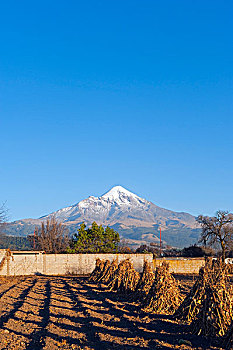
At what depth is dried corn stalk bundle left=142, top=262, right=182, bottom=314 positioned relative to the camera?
37.0 ft

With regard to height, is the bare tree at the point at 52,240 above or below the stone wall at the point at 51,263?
above

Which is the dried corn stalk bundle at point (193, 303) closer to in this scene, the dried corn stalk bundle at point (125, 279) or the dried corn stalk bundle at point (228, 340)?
the dried corn stalk bundle at point (228, 340)

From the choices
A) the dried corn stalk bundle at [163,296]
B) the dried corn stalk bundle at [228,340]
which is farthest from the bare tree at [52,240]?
the dried corn stalk bundle at [228,340]

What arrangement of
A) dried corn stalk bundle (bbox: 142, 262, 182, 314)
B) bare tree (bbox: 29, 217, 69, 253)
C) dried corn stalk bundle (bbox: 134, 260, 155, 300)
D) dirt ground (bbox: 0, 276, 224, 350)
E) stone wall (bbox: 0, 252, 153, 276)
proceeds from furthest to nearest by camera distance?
bare tree (bbox: 29, 217, 69, 253) → stone wall (bbox: 0, 252, 153, 276) → dried corn stalk bundle (bbox: 134, 260, 155, 300) → dried corn stalk bundle (bbox: 142, 262, 182, 314) → dirt ground (bbox: 0, 276, 224, 350)

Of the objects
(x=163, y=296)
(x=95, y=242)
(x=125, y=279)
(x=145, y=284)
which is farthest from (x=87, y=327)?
(x=95, y=242)

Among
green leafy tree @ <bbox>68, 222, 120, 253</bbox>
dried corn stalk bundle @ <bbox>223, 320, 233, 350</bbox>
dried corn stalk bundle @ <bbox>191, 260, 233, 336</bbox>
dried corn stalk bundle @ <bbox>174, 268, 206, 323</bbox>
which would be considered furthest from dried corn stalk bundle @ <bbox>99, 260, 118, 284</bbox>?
dried corn stalk bundle @ <bbox>223, 320, 233, 350</bbox>

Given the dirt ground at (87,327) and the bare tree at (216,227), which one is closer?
the dirt ground at (87,327)

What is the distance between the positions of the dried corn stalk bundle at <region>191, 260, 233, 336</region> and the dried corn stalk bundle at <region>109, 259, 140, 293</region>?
6.26m

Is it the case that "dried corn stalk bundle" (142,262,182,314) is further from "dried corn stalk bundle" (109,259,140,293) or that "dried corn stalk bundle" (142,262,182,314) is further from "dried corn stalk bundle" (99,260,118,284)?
"dried corn stalk bundle" (99,260,118,284)

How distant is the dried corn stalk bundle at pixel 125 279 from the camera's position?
1523cm

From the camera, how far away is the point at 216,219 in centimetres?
4312

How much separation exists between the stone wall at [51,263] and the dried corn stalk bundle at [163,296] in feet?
49.7

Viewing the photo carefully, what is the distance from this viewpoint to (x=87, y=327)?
369 inches

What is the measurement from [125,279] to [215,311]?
7.40m
